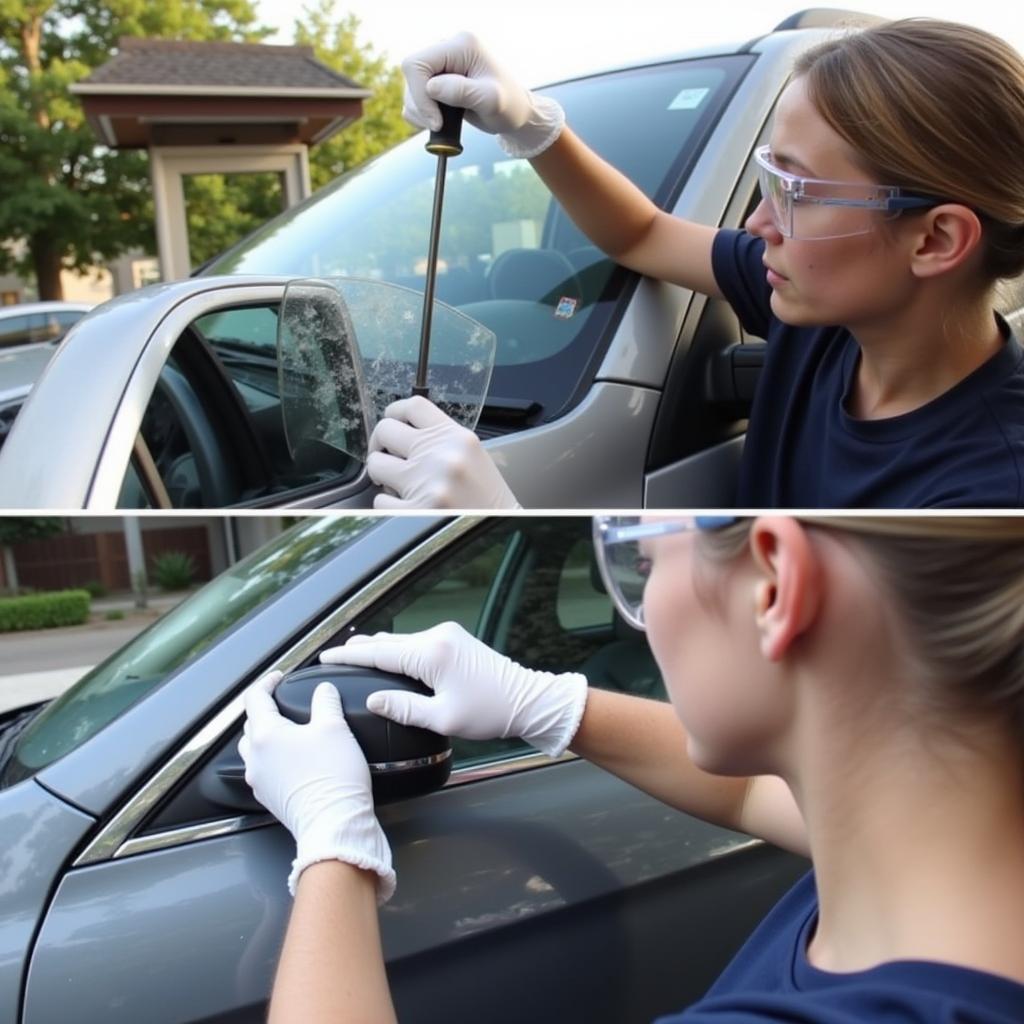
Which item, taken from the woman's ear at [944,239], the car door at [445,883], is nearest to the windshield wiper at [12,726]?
the car door at [445,883]

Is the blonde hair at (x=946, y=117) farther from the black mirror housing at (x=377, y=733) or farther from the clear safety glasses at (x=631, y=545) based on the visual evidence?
the black mirror housing at (x=377, y=733)

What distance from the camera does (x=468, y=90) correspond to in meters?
1.34

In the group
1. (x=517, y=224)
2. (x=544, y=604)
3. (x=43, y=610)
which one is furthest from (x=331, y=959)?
(x=517, y=224)

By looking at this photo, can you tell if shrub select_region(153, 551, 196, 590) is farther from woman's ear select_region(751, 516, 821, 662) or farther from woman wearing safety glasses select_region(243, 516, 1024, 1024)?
woman's ear select_region(751, 516, 821, 662)

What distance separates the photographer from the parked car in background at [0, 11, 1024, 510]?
119 centimetres

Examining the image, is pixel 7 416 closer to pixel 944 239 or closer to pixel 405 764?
pixel 405 764

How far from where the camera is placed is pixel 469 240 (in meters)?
1.72

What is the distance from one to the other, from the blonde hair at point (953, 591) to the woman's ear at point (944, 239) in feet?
1.38

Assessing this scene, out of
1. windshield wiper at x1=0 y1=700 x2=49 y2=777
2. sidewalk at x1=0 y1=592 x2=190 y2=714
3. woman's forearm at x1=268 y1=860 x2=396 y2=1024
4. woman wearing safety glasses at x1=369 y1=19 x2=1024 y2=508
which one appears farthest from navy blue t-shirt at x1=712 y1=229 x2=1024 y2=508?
windshield wiper at x1=0 y1=700 x2=49 y2=777

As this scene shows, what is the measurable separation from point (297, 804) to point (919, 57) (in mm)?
1013

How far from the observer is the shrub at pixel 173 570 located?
1.15 m

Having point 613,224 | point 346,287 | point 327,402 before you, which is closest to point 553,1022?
point 327,402

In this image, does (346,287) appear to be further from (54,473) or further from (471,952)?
(471,952)

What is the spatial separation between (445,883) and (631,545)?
0.59 m
